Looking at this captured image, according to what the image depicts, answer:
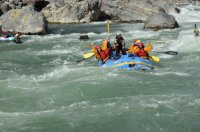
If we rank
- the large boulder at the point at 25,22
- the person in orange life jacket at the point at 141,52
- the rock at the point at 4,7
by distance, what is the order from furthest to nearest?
the rock at the point at 4,7
the large boulder at the point at 25,22
the person in orange life jacket at the point at 141,52

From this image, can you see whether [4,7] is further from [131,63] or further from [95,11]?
[131,63]

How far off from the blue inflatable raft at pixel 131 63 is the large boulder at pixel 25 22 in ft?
36.2

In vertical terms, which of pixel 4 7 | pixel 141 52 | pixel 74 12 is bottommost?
pixel 141 52

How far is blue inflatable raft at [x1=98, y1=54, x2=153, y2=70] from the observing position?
567 inches

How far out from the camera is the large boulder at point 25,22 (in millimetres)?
25234

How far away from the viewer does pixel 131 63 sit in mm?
14438

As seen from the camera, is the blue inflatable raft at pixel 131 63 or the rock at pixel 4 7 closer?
the blue inflatable raft at pixel 131 63

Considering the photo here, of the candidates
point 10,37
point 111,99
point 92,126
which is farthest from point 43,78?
point 10,37

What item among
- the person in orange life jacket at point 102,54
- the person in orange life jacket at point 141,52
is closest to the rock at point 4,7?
the person in orange life jacket at point 102,54

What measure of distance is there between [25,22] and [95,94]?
14.8 metres

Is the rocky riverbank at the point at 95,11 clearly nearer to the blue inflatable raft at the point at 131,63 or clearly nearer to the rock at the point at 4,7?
the rock at the point at 4,7

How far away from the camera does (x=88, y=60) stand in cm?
1719

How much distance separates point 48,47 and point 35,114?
422 inches

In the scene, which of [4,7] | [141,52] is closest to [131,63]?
[141,52]
